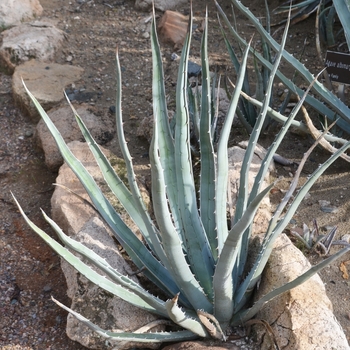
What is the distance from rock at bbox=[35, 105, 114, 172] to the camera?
3.00 meters

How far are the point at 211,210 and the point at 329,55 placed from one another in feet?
3.99

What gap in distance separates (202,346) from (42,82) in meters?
2.46

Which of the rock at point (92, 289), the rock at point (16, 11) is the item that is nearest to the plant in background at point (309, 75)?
the rock at point (92, 289)

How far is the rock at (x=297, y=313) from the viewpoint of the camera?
169 cm

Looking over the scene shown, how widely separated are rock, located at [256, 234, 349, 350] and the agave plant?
0.30 feet

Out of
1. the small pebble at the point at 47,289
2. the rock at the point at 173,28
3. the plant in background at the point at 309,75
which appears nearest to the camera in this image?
the small pebble at the point at 47,289

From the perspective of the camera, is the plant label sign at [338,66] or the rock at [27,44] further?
the rock at [27,44]

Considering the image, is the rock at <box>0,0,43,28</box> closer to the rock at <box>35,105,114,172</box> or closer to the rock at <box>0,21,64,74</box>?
the rock at <box>0,21,64,74</box>

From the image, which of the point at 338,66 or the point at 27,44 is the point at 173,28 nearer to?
the point at 27,44

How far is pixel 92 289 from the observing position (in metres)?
2.01

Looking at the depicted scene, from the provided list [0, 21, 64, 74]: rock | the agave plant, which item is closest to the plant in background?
the agave plant

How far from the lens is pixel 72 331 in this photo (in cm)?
194

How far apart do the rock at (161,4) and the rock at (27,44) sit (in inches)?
30.9

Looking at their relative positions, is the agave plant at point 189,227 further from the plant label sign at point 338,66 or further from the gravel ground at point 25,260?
the plant label sign at point 338,66
